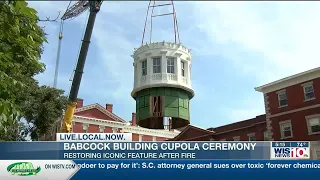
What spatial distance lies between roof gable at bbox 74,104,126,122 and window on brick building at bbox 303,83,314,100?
112ft

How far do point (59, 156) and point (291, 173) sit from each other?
1019 cm

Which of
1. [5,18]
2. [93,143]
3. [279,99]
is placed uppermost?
[279,99]

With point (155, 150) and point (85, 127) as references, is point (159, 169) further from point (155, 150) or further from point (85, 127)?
point (85, 127)

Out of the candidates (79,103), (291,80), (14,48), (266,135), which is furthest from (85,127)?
(14,48)

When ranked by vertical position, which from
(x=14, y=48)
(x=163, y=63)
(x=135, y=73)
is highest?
(x=163, y=63)

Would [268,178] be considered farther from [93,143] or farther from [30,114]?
[30,114]

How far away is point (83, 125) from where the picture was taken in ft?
206

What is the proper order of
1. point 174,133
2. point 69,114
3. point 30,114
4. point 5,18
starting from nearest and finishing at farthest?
point 5,18 → point 69,114 → point 30,114 → point 174,133

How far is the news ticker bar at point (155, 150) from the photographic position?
1702 centimetres

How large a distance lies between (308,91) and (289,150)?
28.4 m

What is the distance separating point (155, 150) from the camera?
16906 mm

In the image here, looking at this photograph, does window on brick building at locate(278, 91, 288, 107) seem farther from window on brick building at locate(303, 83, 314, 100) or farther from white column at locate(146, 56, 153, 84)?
white column at locate(146, 56, 153, 84)

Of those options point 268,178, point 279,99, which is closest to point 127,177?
point 268,178

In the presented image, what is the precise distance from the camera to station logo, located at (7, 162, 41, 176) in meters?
14.8
